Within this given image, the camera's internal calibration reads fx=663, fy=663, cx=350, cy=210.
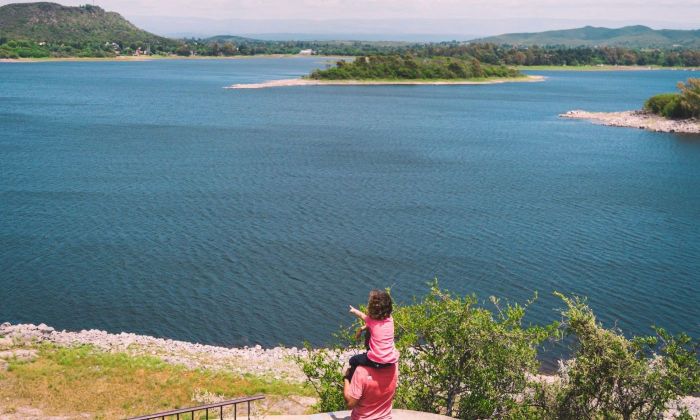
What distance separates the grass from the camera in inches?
625

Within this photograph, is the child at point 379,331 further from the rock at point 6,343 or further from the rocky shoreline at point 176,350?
the rock at point 6,343

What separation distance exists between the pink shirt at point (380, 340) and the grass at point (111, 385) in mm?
9662

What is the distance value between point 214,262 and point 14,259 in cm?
890

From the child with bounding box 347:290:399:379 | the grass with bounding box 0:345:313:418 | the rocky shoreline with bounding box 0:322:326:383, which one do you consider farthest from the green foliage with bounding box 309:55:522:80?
the child with bounding box 347:290:399:379

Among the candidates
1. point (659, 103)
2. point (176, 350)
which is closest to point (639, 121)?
point (659, 103)

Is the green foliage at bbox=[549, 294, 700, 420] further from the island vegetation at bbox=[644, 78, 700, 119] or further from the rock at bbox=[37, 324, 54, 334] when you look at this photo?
the island vegetation at bbox=[644, 78, 700, 119]

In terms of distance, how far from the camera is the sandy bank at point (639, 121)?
82875mm

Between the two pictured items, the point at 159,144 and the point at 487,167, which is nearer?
the point at 487,167

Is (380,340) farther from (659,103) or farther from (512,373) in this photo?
(659,103)

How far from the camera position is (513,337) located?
12.3m

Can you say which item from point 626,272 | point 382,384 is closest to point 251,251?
point 626,272

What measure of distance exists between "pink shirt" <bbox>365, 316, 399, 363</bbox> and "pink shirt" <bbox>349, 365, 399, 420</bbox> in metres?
0.20

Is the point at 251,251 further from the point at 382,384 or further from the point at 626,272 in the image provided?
the point at 382,384

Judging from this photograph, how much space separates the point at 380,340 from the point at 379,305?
1.37 feet
